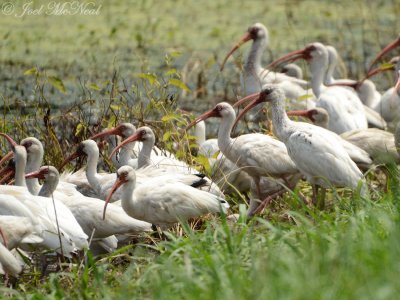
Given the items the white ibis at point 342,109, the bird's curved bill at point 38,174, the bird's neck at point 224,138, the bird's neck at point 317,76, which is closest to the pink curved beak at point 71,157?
the bird's curved bill at point 38,174

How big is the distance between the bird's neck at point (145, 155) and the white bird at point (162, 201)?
1035mm

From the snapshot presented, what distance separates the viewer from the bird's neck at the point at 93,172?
25.8ft

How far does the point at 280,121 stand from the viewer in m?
7.75

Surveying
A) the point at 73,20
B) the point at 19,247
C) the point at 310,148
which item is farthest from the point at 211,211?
the point at 73,20

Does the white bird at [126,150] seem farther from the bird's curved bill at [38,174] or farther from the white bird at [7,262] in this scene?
the white bird at [7,262]

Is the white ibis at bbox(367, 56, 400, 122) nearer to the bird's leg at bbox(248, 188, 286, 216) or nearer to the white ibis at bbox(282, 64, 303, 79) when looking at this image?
the white ibis at bbox(282, 64, 303, 79)

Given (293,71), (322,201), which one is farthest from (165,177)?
(293,71)

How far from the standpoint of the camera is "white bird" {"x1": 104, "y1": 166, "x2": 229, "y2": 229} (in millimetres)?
7039

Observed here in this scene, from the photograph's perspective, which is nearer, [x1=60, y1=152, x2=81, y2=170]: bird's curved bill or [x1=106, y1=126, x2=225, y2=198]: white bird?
[x1=106, y1=126, x2=225, y2=198]: white bird

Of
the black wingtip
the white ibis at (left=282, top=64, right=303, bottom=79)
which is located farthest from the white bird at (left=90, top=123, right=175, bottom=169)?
the white ibis at (left=282, top=64, right=303, bottom=79)

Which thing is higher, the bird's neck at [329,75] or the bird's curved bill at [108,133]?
the bird's curved bill at [108,133]

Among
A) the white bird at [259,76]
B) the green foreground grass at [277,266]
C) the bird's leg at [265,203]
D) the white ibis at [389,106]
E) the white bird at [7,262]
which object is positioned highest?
the green foreground grass at [277,266]

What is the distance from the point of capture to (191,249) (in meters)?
5.10

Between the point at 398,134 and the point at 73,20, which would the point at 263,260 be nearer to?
the point at 398,134
